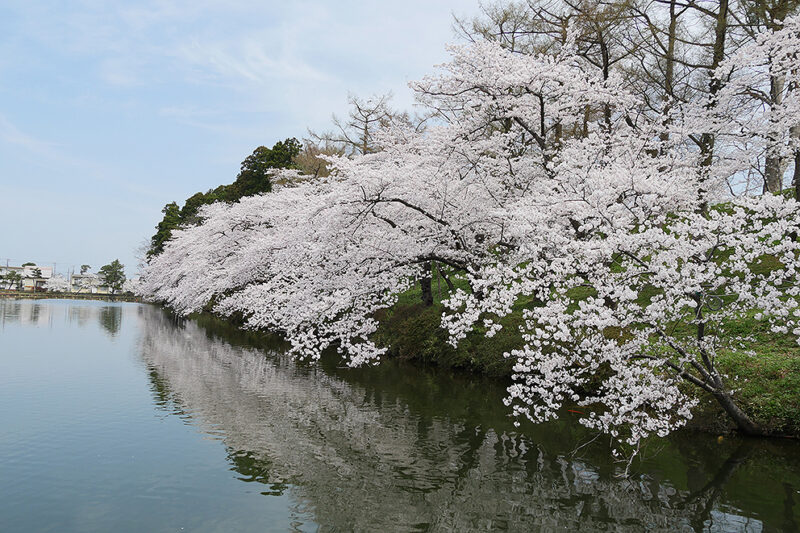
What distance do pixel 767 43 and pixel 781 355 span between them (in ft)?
25.6

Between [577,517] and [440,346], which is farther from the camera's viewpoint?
[440,346]

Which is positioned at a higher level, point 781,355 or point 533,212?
point 533,212

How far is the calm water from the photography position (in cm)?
722

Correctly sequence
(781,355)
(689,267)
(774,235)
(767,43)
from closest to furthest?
(774,235) < (689,267) < (781,355) < (767,43)

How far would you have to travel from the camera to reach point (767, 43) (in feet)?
43.3

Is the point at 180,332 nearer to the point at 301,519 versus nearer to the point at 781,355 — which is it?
the point at 301,519

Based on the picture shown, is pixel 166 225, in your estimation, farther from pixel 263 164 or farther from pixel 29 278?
pixel 29 278

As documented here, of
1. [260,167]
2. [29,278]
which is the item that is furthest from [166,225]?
[29,278]

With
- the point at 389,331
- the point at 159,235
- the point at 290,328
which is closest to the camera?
the point at 290,328

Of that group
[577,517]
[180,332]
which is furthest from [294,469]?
[180,332]

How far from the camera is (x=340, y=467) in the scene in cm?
904

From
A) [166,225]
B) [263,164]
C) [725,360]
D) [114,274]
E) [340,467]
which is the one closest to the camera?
[340,467]

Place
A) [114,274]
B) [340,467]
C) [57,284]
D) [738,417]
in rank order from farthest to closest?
[57,284], [114,274], [738,417], [340,467]

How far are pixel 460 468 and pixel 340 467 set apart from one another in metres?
2.06
